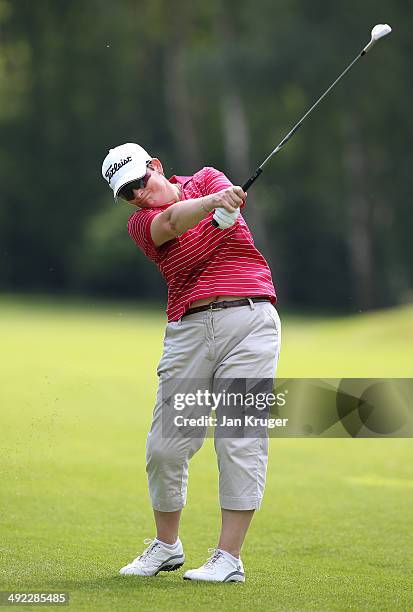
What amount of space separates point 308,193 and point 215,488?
3610 cm

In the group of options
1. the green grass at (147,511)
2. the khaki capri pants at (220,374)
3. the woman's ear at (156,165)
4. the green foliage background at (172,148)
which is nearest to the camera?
the green grass at (147,511)

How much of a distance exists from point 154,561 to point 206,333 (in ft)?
3.19

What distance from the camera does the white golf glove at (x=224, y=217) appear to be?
15.7 ft

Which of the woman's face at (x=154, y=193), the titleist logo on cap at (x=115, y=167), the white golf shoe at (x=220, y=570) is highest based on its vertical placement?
the titleist logo on cap at (x=115, y=167)

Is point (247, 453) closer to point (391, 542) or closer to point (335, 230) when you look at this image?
point (391, 542)

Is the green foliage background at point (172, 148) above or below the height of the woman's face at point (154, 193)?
above

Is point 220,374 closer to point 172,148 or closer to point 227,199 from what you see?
point 227,199

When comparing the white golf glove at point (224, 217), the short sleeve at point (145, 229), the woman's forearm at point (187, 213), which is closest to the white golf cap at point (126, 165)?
the short sleeve at point (145, 229)

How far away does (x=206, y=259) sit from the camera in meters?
Result: 5.09

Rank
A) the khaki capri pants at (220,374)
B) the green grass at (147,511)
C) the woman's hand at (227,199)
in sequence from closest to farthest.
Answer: the woman's hand at (227,199) < the green grass at (147,511) < the khaki capri pants at (220,374)

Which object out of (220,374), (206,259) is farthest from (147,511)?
(206,259)

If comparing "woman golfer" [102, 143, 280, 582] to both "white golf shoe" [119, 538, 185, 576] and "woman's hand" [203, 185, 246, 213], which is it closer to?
"white golf shoe" [119, 538, 185, 576]

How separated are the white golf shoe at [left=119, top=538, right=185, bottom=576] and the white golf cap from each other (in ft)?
4.82

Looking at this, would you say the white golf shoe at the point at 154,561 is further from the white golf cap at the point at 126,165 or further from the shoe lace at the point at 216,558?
the white golf cap at the point at 126,165
